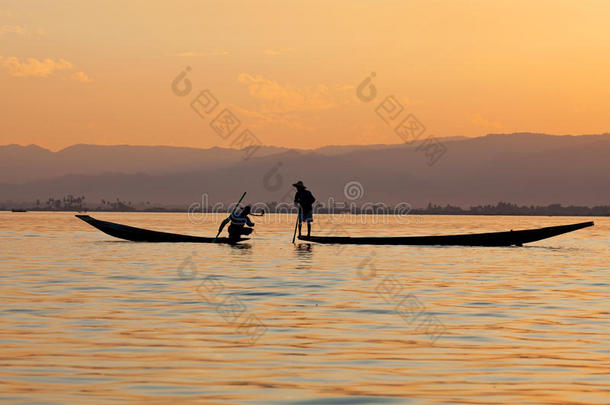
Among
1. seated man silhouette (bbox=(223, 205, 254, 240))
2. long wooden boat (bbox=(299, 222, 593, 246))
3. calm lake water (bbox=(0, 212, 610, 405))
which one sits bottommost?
calm lake water (bbox=(0, 212, 610, 405))

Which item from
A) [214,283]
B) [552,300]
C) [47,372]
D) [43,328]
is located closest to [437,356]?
[47,372]

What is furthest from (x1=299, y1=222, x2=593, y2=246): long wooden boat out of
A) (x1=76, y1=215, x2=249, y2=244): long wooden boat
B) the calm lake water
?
the calm lake water

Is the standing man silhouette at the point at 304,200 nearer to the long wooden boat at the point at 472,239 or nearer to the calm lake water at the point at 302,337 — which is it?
the long wooden boat at the point at 472,239

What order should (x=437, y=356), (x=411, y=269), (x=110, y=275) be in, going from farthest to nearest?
(x=411, y=269) < (x=110, y=275) < (x=437, y=356)

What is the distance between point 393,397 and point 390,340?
3.71 m

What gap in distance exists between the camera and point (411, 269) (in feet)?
90.5

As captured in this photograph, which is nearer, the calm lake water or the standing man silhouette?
the calm lake water

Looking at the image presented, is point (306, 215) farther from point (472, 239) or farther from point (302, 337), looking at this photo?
point (302, 337)

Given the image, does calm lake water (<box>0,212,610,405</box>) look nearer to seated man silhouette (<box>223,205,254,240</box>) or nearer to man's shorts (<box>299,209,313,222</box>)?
seated man silhouette (<box>223,205,254,240</box>)

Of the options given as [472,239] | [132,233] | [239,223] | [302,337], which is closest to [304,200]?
[239,223]

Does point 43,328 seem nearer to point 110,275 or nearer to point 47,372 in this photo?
point 47,372

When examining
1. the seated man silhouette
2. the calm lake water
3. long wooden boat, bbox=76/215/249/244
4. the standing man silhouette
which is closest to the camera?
the calm lake water

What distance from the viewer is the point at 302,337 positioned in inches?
503

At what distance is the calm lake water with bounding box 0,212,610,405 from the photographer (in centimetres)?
922
